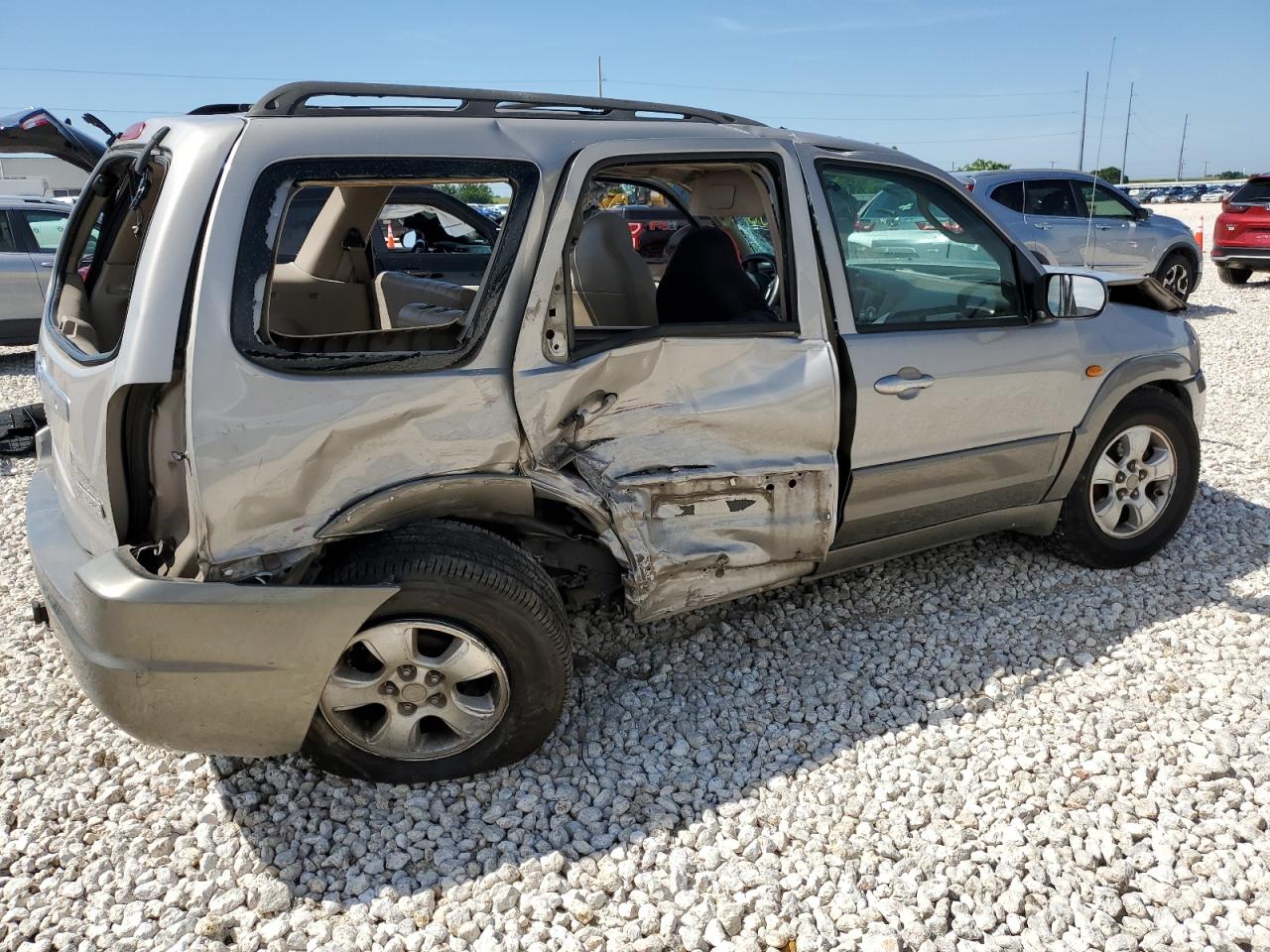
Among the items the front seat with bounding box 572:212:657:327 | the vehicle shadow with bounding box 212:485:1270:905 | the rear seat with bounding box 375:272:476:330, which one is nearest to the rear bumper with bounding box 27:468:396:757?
the vehicle shadow with bounding box 212:485:1270:905

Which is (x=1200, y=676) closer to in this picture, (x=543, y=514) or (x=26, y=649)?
(x=543, y=514)

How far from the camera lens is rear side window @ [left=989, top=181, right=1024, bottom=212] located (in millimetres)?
11180

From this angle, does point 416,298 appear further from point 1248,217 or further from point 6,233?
point 1248,217

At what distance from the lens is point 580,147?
9.45 ft

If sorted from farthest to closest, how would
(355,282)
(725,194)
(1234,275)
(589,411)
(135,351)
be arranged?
(1234,275) → (355,282) → (725,194) → (589,411) → (135,351)

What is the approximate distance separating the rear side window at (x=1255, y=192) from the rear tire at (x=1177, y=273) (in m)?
2.03

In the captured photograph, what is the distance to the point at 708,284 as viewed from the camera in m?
3.53

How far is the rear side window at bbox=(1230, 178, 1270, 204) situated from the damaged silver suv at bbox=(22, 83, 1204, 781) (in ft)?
39.5

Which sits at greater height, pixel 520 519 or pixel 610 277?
pixel 610 277

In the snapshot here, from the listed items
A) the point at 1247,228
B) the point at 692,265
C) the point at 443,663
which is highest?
the point at 692,265

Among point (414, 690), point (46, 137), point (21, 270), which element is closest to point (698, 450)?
point (414, 690)

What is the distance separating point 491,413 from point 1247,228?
47.4ft

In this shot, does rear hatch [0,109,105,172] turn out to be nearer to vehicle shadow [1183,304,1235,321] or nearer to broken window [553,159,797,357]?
broken window [553,159,797,357]

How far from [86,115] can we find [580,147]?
2.78 meters
